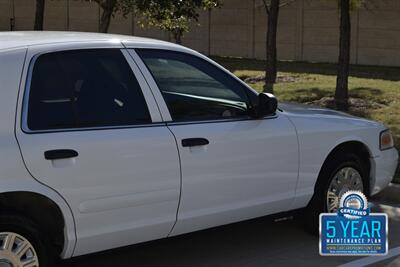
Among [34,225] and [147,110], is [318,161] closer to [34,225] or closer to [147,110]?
[147,110]

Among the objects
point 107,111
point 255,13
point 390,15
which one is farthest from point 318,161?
point 255,13

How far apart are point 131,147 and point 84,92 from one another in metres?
0.47

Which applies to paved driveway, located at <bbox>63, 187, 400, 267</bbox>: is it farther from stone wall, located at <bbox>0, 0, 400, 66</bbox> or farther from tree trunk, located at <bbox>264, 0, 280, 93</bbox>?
stone wall, located at <bbox>0, 0, 400, 66</bbox>

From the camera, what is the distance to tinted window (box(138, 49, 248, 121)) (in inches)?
185

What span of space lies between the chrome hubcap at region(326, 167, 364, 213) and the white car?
10 cm

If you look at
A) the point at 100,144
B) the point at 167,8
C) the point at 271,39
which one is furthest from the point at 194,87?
the point at 271,39

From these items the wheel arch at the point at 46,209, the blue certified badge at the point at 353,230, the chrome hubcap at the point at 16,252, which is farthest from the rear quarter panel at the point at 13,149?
the blue certified badge at the point at 353,230

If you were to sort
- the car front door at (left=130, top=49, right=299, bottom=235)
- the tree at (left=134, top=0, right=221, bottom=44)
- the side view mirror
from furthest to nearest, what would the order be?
the tree at (left=134, top=0, right=221, bottom=44), the side view mirror, the car front door at (left=130, top=49, right=299, bottom=235)

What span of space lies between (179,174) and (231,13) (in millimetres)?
21924

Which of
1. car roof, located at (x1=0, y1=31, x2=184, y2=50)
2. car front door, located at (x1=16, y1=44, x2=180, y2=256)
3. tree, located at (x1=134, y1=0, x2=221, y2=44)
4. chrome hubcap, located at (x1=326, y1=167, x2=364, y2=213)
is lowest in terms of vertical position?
chrome hubcap, located at (x1=326, y1=167, x2=364, y2=213)

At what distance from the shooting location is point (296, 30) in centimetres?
2381

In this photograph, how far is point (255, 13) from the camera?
82.1 ft

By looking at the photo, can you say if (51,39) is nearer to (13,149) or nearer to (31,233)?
(13,149)

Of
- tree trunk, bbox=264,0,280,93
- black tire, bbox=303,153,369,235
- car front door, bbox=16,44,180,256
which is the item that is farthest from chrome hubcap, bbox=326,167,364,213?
tree trunk, bbox=264,0,280,93
